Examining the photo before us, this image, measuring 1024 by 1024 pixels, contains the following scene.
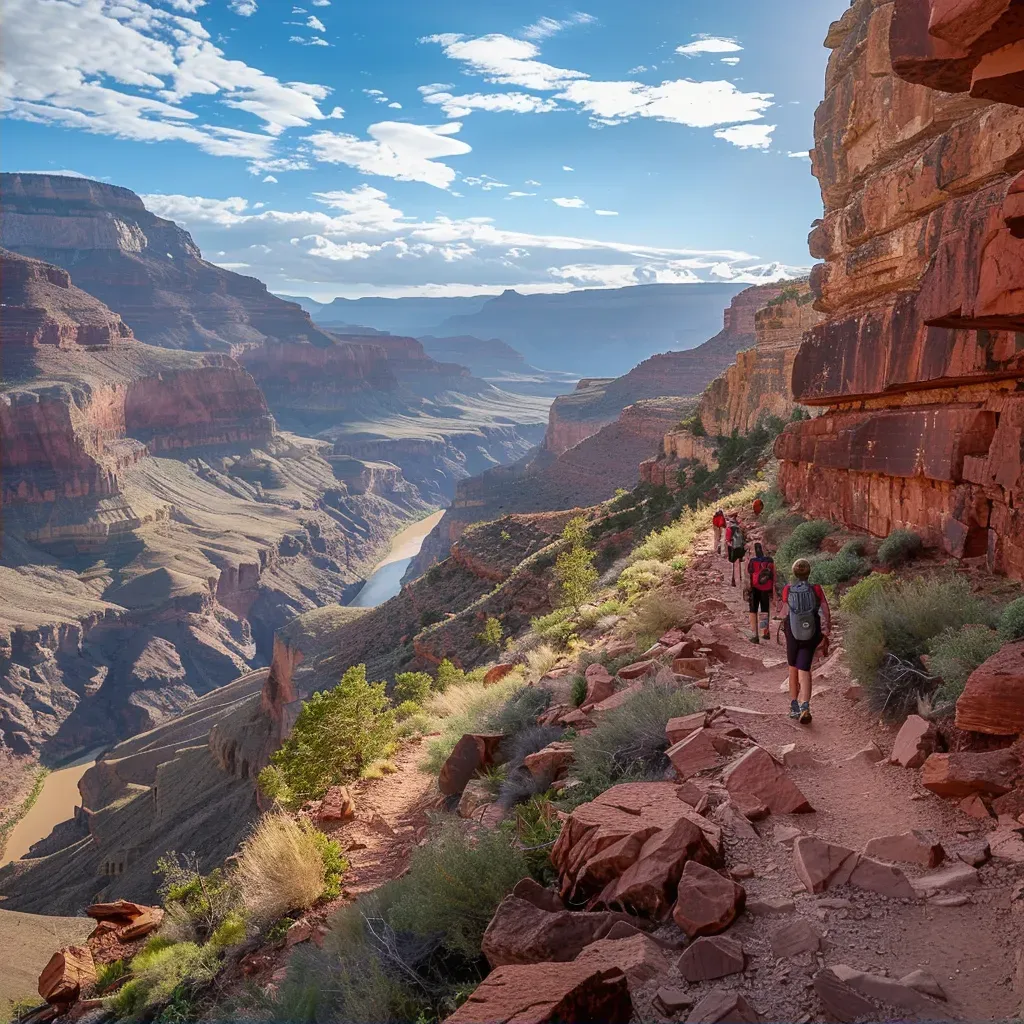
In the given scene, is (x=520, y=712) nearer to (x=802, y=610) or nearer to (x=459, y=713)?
(x=459, y=713)

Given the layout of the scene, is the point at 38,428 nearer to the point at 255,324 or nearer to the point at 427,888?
the point at 427,888

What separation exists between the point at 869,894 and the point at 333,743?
9740mm

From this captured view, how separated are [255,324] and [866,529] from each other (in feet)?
660

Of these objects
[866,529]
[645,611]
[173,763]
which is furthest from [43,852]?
[866,529]

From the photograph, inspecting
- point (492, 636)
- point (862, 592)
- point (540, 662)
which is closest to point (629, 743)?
point (862, 592)

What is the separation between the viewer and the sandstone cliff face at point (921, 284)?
562cm

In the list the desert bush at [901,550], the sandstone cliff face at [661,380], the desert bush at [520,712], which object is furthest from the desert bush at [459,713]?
the sandstone cliff face at [661,380]

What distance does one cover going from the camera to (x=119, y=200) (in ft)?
595

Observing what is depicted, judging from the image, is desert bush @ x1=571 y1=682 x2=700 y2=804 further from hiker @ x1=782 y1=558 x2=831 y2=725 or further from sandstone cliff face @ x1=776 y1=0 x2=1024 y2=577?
sandstone cliff face @ x1=776 y1=0 x2=1024 y2=577

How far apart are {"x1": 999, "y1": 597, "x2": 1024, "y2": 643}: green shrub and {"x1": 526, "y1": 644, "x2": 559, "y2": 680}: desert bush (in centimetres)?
722

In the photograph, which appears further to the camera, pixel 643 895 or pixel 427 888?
pixel 427 888

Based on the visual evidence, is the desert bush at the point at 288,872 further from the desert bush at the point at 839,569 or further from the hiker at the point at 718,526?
the hiker at the point at 718,526

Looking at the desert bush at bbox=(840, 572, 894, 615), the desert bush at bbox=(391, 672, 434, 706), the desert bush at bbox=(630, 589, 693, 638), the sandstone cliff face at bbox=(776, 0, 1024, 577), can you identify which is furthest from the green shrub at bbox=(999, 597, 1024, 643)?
the desert bush at bbox=(391, 672, 434, 706)

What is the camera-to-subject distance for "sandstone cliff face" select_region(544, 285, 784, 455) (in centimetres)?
8269
